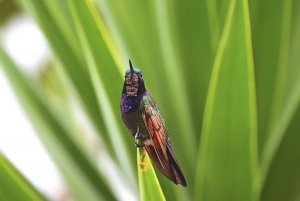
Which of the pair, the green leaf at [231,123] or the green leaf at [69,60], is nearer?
the green leaf at [231,123]

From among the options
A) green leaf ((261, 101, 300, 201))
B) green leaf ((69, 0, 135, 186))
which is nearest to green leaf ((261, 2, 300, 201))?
green leaf ((261, 101, 300, 201))

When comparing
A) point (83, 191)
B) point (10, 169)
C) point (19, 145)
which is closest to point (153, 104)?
point (10, 169)

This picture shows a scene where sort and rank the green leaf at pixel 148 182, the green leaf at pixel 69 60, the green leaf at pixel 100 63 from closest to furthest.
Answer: the green leaf at pixel 148 182 → the green leaf at pixel 100 63 → the green leaf at pixel 69 60

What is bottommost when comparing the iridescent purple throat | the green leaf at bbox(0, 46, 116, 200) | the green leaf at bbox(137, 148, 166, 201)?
the green leaf at bbox(137, 148, 166, 201)

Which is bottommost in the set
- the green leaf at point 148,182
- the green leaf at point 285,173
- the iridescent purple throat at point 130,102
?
the green leaf at point 148,182

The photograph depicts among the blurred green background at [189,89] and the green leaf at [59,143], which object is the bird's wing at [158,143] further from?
the green leaf at [59,143]

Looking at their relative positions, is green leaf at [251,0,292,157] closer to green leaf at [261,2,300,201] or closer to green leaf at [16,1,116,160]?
green leaf at [261,2,300,201]

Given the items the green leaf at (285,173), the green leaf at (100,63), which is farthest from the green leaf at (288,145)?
the green leaf at (100,63)

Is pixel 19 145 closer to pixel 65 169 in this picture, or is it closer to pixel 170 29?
pixel 65 169
